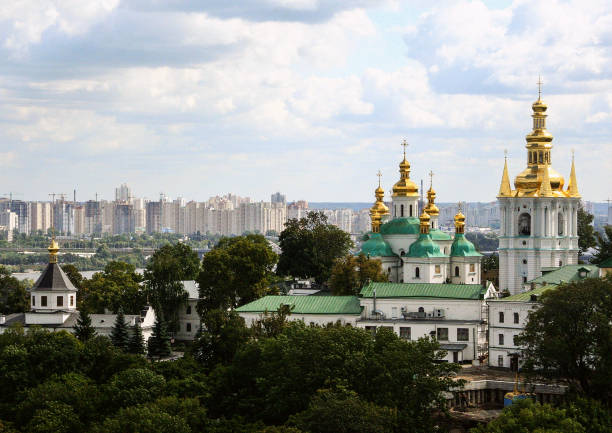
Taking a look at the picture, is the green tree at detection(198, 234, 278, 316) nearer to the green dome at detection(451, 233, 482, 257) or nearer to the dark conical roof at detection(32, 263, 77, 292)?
the dark conical roof at detection(32, 263, 77, 292)

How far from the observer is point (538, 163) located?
55094mm

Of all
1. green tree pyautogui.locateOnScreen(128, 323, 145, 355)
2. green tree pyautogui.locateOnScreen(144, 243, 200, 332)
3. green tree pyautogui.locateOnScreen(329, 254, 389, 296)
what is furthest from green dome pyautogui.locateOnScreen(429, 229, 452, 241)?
green tree pyautogui.locateOnScreen(128, 323, 145, 355)

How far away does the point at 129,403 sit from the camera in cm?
3719

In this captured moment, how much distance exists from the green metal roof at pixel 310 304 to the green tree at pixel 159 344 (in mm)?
3020

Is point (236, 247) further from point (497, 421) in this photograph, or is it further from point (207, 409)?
point (497, 421)

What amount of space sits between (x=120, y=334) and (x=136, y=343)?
719 millimetres

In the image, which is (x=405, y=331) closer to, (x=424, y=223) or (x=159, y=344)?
(x=159, y=344)

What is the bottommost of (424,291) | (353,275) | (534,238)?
(424,291)

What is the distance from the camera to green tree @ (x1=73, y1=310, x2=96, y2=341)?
4719 cm

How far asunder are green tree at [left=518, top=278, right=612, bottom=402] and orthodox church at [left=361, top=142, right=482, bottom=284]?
57.4ft

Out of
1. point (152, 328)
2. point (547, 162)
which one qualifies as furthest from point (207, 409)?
point (547, 162)

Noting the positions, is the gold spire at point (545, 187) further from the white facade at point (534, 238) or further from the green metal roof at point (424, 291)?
the green metal roof at point (424, 291)

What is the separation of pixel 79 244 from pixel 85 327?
15171 cm

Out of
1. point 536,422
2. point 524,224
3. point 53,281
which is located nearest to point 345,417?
point 536,422
